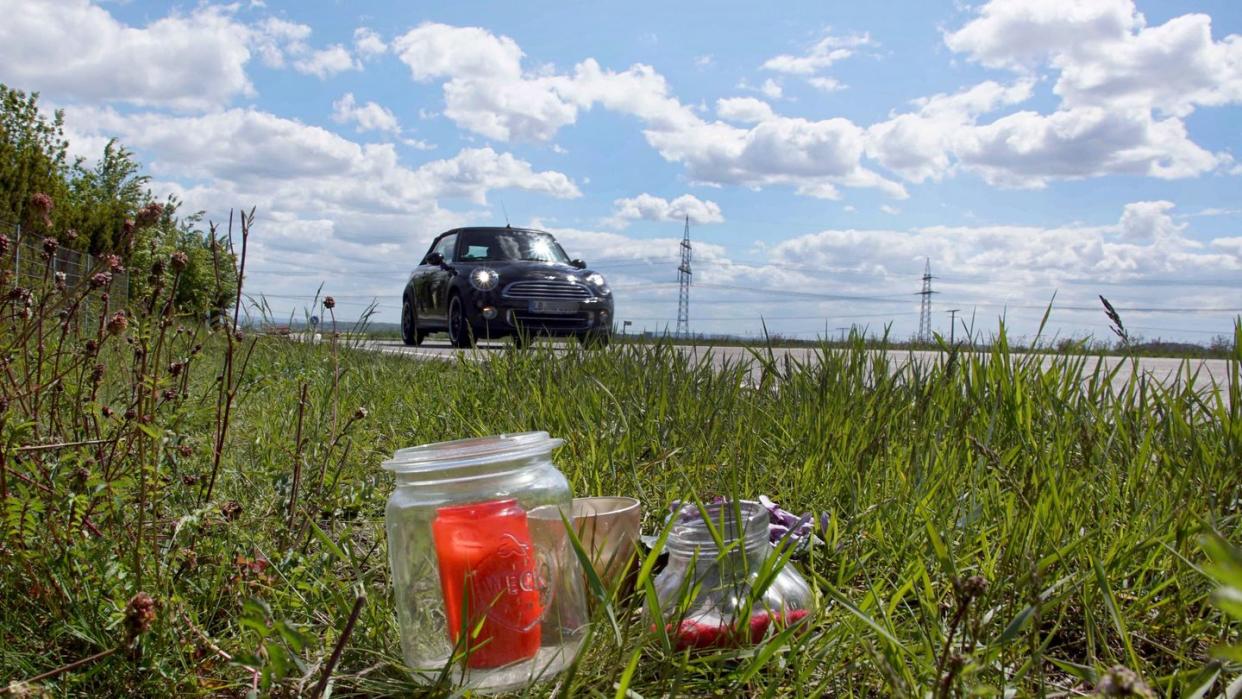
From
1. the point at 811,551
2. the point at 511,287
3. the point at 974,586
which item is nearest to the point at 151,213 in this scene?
the point at 811,551

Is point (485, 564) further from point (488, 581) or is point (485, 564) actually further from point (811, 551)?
point (811, 551)

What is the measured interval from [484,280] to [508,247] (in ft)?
4.01

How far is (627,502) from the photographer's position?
215 centimetres

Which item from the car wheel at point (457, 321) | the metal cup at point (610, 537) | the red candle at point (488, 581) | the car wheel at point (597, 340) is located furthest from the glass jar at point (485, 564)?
the car wheel at point (457, 321)

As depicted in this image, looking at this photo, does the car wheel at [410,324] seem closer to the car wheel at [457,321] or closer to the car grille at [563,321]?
the car wheel at [457,321]

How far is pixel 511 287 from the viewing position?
1238 centimetres

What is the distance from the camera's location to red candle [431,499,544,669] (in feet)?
5.42

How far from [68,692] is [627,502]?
1127 millimetres

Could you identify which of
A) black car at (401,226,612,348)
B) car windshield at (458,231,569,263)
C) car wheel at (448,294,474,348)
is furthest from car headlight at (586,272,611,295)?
car wheel at (448,294,474,348)

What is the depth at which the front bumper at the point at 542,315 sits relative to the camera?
12320 millimetres

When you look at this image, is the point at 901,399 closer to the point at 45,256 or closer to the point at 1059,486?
the point at 1059,486

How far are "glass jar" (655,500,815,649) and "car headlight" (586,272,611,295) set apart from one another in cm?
1092

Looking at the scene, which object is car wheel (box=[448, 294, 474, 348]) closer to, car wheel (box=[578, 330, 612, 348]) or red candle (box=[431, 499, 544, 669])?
car wheel (box=[578, 330, 612, 348])

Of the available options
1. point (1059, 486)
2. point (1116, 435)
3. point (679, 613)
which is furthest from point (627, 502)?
point (1116, 435)
